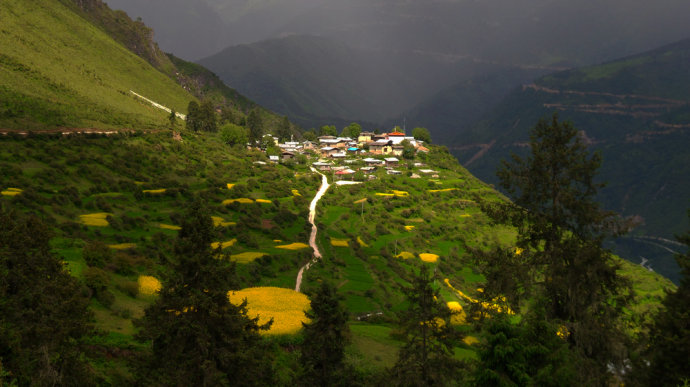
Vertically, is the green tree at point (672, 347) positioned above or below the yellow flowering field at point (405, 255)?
above

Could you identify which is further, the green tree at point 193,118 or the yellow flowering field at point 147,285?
the green tree at point 193,118

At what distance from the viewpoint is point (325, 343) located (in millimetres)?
21531

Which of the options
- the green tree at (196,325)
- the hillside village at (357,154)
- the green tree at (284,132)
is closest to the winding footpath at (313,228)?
the hillside village at (357,154)

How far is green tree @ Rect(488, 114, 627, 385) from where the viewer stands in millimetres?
18344

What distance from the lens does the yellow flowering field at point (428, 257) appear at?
67562 mm

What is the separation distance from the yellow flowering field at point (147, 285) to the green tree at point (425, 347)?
20184mm

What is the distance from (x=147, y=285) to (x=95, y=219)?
17929 mm

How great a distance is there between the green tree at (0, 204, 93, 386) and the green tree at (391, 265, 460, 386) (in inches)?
503

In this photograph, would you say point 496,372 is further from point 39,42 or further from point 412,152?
point 39,42

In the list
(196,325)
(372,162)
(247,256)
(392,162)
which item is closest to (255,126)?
(372,162)

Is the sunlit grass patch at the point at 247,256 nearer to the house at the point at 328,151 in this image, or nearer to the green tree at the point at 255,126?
the green tree at the point at 255,126

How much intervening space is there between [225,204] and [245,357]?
4962cm

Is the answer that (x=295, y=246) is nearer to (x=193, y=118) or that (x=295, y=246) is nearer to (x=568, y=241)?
(x=568, y=241)

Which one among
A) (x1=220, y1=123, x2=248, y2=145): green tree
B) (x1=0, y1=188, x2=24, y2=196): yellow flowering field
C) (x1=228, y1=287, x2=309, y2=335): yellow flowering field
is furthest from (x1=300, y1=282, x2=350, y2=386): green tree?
(x1=220, y1=123, x2=248, y2=145): green tree
